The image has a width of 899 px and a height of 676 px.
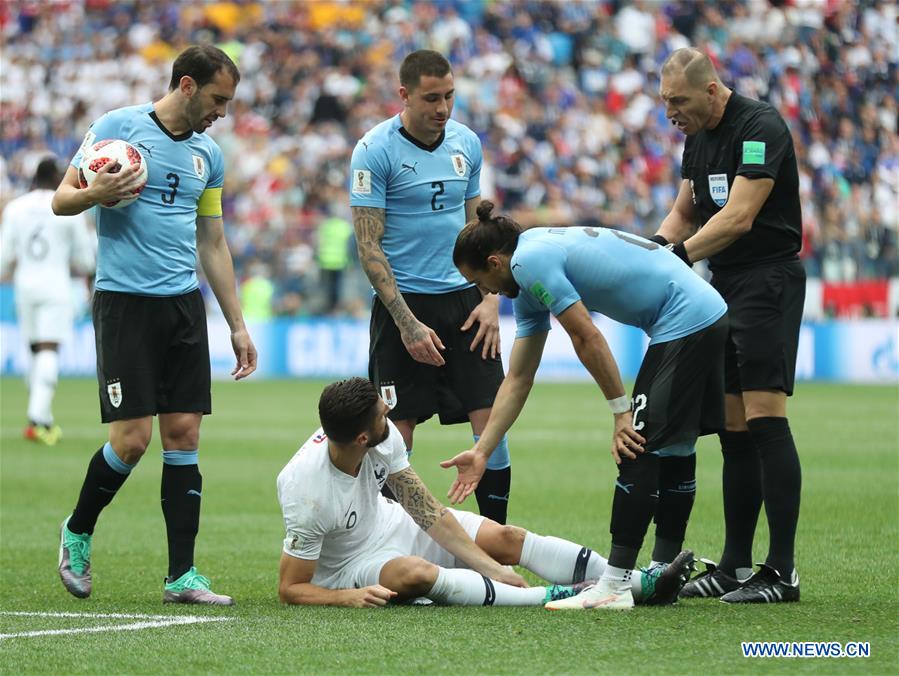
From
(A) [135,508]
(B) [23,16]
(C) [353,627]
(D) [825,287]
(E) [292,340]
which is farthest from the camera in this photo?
(B) [23,16]

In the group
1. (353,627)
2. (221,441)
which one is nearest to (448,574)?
(353,627)

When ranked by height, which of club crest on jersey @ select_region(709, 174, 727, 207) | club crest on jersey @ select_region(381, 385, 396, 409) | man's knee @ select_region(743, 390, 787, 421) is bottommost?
club crest on jersey @ select_region(381, 385, 396, 409)

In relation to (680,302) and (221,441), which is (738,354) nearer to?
(680,302)

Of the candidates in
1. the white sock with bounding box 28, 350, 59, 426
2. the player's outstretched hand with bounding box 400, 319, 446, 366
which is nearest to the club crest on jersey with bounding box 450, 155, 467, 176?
the player's outstretched hand with bounding box 400, 319, 446, 366

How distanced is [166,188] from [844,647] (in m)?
3.80

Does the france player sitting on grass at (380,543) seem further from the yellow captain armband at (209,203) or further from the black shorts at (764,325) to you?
the yellow captain armband at (209,203)

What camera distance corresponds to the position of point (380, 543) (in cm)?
700

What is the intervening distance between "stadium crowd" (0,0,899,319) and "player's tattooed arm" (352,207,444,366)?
624 inches

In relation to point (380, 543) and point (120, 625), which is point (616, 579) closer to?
point (380, 543)

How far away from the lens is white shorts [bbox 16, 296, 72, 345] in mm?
15344

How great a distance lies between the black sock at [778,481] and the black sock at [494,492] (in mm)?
1620

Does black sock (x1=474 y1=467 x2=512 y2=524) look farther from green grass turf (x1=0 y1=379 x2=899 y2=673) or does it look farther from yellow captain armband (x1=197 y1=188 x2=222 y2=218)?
yellow captain armband (x1=197 y1=188 x2=222 y2=218)

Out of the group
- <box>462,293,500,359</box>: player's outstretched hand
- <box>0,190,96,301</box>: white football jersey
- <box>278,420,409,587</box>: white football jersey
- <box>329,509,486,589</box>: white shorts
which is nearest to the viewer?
<box>278,420,409,587</box>: white football jersey

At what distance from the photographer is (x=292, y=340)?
26.0 meters
